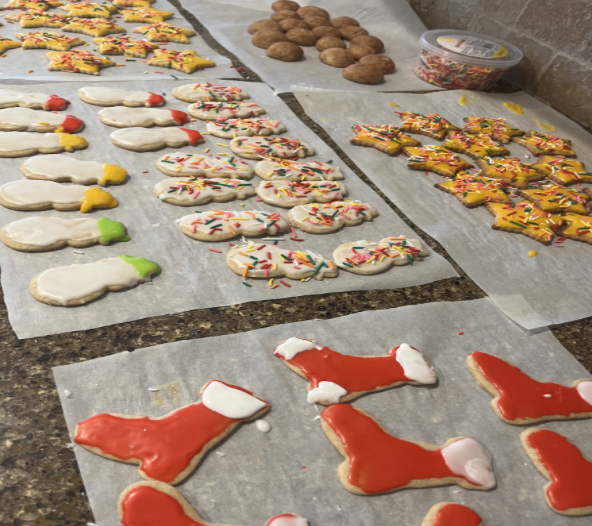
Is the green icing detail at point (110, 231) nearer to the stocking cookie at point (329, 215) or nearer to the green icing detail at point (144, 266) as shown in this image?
the green icing detail at point (144, 266)

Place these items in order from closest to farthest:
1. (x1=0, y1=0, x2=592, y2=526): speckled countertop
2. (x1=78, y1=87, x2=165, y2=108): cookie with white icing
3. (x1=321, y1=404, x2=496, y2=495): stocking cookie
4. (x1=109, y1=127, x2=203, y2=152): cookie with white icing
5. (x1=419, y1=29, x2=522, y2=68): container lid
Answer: (x1=0, y1=0, x2=592, y2=526): speckled countertop, (x1=321, y1=404, x2=496, y2=495): stocking cookie, (x1=109, y1=127, x2=203, y2=152): cookie with white icing, (x1=78, y1=87, x2=165, y2=108): cookie with white icing, (x1=419, y1=29, x2=522, y2=68): container lid

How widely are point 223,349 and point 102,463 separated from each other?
372 millimetres

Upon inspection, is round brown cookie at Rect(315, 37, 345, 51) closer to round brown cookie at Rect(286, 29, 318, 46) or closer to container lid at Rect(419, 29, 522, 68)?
round brown cookie at Rect(286, 29, 318, 46)

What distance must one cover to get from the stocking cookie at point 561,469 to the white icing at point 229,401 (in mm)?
611

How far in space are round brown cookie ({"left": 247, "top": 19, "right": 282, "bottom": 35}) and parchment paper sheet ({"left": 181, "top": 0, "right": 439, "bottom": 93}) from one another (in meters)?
0.05

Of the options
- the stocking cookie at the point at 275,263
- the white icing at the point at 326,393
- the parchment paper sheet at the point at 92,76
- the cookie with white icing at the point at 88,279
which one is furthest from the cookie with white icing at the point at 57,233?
the parchment paper sheet at the point at 92,76

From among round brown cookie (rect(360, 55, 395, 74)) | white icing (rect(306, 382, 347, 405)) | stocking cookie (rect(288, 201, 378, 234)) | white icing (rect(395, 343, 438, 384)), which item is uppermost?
round brown cookie (rect(360, 55, 395, 74))

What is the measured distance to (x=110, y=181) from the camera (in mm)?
1786

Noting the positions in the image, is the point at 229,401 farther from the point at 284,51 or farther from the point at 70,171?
the point at 284,51

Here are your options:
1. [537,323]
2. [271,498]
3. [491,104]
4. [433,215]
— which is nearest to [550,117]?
[491,104]

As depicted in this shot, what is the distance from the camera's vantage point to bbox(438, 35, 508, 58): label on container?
2.83 m

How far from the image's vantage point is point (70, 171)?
179 cm

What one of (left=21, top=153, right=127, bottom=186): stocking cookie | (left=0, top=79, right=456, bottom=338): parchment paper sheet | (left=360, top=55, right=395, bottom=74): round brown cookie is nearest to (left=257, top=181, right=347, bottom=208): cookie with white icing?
(left=0, top=79, right=456, bottom=338): parchment paper sheet

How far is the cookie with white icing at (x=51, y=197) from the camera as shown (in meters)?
1.61
